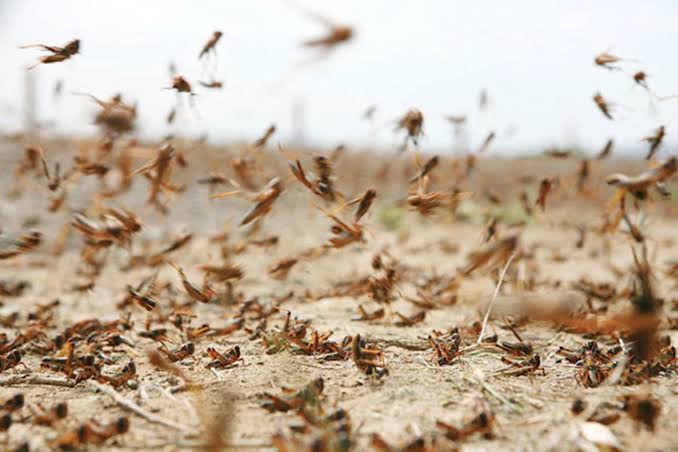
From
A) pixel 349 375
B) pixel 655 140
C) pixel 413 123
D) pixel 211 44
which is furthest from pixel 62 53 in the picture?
pixel 655 140

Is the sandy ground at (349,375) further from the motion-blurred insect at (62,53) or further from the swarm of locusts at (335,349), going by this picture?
the motion-blurred insect at (62,53)

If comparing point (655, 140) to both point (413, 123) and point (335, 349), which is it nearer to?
point (413, 123)

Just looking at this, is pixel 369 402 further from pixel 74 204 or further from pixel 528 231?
pixel 74 204

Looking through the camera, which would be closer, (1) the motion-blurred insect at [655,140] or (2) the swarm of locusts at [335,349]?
(2) the swarm of locusts at [335,349]

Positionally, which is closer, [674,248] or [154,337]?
[154,337]

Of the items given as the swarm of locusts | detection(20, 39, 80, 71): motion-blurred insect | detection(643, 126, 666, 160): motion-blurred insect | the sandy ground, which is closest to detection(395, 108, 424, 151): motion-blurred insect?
the swarm of locusts

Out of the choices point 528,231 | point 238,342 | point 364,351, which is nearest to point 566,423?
point 364,351

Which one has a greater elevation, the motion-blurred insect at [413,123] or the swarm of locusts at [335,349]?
the motion-blurred insect at [413,123]

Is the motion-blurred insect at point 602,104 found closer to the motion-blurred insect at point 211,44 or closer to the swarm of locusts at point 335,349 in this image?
the swarm of locusts at point 335,349

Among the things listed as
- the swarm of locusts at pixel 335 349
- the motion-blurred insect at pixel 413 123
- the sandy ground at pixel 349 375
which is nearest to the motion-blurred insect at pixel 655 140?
the swarm of locusts at pixel 335 349

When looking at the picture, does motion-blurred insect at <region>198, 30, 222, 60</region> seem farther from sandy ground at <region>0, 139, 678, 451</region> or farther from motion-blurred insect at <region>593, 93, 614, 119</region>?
motion-blurred insect at <region>593, 93, 614, 119</region>

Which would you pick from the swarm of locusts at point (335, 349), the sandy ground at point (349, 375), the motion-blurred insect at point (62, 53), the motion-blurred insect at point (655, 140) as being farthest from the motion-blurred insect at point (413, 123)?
the motion-blurred insect at point (62, 53)
